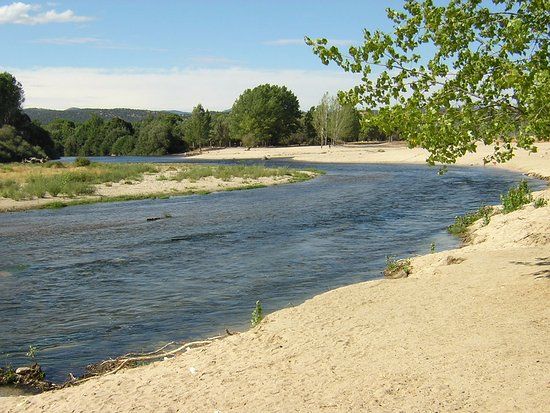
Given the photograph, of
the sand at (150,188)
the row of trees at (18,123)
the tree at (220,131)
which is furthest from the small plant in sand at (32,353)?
the tree at (220,131)

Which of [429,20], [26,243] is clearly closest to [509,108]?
[429,20]

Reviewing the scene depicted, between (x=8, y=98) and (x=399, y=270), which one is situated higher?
(x=8, y=98)

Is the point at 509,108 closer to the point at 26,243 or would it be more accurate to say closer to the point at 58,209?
the point at 26,243

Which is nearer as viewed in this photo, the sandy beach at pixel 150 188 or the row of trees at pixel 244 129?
the sandy beach at pixel 150 188

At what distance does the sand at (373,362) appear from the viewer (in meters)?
7.48

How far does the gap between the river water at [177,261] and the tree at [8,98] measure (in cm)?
8203

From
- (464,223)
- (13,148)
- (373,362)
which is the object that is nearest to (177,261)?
(464,223)

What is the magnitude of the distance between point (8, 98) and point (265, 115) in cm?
5640

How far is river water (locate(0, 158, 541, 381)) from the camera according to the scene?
13883 millimetres

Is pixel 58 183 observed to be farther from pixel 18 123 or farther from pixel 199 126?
pixel 199 126

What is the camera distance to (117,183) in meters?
52.3

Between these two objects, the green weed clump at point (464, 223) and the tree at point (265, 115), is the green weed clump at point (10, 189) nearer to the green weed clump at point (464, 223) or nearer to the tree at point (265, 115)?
the green weed clump at point (464, 223)

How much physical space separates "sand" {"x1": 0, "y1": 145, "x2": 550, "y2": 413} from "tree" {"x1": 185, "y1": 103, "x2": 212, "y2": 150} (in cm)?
13950

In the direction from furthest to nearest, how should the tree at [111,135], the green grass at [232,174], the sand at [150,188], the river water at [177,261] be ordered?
the tree at [111,135] → the green grass at [232,174] → the sand at [150,188] → the river water at [177,261]
